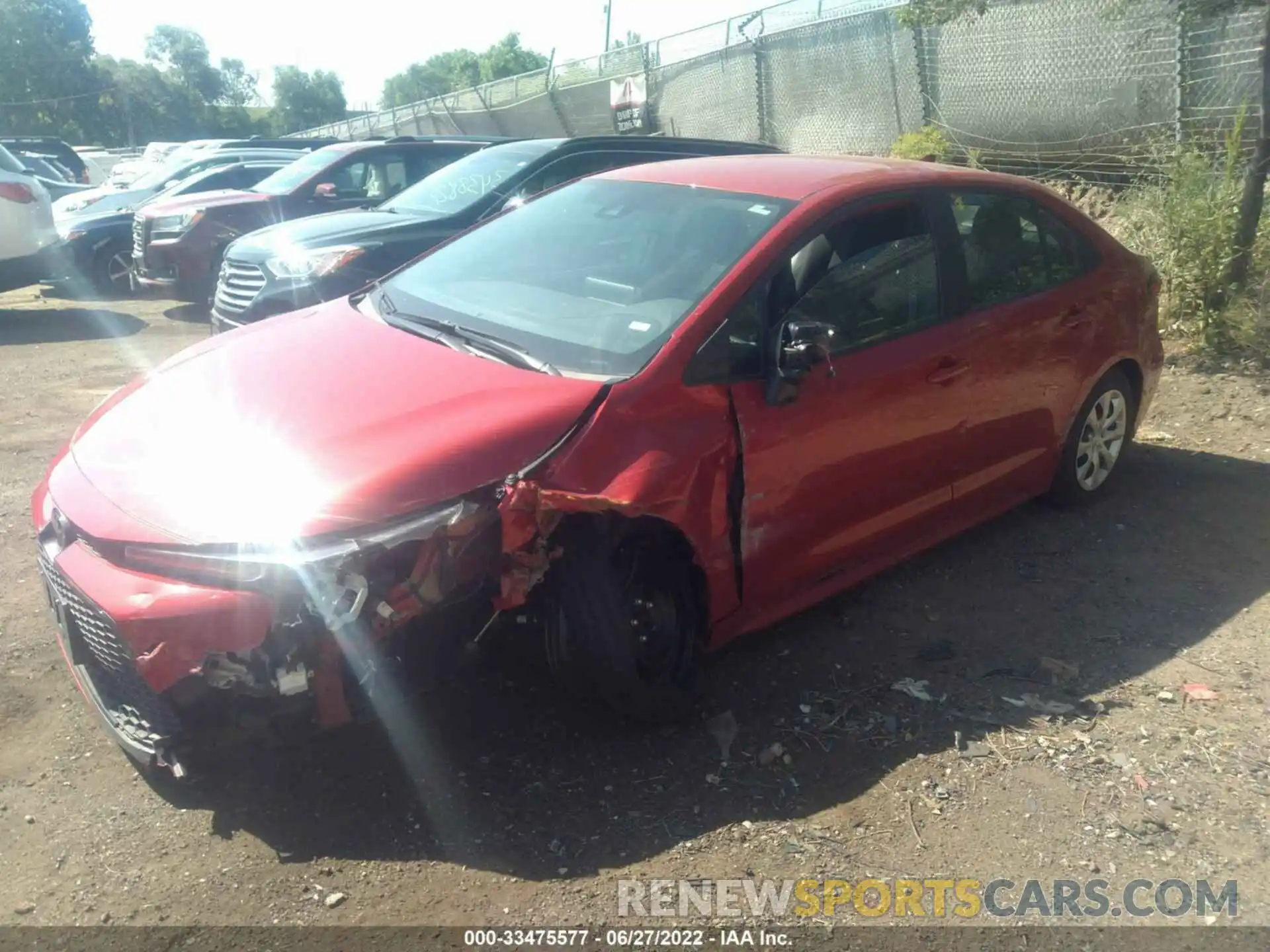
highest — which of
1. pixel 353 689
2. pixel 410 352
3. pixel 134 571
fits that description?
pixel 410 352

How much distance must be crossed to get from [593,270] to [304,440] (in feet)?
4.62

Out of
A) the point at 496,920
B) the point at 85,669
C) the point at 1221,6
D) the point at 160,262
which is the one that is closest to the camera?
the point at 496,920

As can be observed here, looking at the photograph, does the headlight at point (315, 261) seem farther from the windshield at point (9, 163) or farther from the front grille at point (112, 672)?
the windshield at point (9, 163)

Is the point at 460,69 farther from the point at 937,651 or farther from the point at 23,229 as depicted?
the point at 937,651

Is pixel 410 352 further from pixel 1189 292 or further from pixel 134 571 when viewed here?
pixel 1189 292

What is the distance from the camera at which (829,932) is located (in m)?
2.76

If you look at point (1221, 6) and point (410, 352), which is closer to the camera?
point (410, 352)

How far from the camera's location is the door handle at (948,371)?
423 cm

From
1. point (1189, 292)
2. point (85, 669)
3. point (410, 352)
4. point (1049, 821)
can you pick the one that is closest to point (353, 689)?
point (85, 669)

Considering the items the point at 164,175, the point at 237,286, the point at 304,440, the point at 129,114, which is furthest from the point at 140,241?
the point at 129,114

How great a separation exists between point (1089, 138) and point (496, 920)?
9421 mm

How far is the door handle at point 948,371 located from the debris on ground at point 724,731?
153 centimetres

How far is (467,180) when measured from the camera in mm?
8570

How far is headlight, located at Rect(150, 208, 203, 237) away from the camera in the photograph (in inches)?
426
